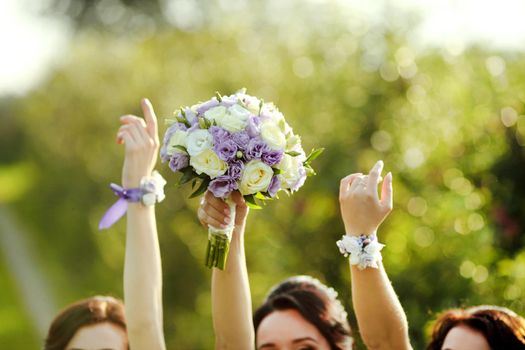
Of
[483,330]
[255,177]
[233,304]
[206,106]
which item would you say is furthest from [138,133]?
[483,330]

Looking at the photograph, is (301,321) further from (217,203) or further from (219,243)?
(217,203)

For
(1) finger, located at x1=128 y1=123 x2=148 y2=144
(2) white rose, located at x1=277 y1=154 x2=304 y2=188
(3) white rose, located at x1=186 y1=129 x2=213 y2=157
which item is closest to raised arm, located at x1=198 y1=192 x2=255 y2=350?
(2) white rose, located at x1=277 y1=154 x2=304 y2=188

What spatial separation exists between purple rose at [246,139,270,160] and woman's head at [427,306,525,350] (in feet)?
3.52

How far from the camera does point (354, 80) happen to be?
743 centimetres

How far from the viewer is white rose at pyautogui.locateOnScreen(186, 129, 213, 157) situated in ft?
11.9

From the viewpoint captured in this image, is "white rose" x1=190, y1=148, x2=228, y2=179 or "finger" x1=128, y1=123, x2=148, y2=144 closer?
"white rose" x1=190, y1=148, x2=228, y2=179

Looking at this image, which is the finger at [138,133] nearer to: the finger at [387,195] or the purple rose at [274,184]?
the purple rose at [274,184]

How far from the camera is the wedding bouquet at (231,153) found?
3.63m

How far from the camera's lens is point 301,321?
4074mm

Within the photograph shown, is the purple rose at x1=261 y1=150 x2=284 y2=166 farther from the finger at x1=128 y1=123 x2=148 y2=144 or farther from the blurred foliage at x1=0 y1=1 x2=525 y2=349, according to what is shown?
the blurred foliage at x1=0 y1=1 x2=525 y2=349

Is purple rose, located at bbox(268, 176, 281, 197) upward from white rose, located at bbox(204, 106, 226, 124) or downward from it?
downward

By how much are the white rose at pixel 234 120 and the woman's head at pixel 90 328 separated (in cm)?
115

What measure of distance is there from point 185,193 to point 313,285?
658 centimetres

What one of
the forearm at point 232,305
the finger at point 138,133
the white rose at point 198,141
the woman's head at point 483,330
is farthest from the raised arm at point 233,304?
the woman's head at point 483,330
